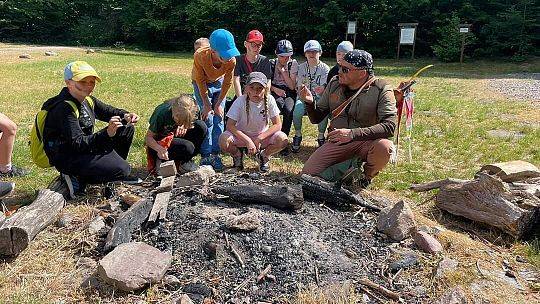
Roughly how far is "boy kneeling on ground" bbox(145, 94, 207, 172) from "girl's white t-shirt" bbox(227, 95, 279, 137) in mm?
377

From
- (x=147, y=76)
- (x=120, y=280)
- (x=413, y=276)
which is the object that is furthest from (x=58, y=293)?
(x=147, y=76)

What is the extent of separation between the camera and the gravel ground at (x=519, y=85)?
1202cm

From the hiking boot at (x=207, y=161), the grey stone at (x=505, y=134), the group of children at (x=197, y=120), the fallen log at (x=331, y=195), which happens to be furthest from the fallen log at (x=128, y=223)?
the grey stone at (x=505, y=134)

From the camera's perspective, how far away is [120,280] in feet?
9.34

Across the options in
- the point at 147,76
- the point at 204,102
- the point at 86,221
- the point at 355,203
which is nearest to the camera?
the point at 86,221

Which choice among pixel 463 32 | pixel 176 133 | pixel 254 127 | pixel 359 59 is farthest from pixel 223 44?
pixel 463 32

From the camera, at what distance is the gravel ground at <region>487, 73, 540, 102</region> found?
12.0m

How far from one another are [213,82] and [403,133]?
3155 millimetres

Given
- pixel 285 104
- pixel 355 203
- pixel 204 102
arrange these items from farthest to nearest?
pixel 285 104 < pixel 204 102 < pixel 355 203

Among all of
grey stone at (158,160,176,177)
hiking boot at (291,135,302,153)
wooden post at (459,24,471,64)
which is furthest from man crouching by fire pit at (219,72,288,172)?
wooden post at (459,24,471,64)

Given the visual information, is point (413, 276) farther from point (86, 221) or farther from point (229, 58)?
point (229, 58)

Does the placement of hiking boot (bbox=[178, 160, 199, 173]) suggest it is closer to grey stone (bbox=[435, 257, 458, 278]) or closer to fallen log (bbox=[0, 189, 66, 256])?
fallen log (bbox=[0, 189, 66, 256])

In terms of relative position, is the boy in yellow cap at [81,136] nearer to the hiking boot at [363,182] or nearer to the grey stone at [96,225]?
the grey stone at [96,225]

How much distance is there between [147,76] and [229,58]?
9.86 m
